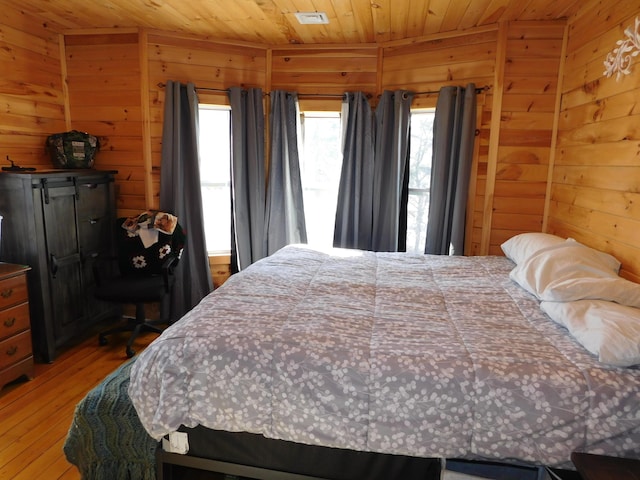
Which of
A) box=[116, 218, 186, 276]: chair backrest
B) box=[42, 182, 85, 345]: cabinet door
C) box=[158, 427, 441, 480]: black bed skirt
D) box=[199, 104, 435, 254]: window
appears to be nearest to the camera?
box=[158, 427, 441, 480]: black bed skirt

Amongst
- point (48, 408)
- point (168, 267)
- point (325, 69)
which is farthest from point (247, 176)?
point (48, 408)

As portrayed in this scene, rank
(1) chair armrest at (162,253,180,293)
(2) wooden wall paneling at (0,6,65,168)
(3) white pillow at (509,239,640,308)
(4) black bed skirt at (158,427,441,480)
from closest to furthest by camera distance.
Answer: (4) black bed skirt at (158,427,441,480), (3) white pillow at (509,239,640,308), (2) wooden wall paneling at (0,6,65,168), (1) chair armrest at (162,253,180,293)

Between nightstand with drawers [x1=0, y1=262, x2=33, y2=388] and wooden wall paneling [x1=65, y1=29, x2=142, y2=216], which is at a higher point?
wooden wall paneling [x1=65, y1=29, x2=142, y2=216]

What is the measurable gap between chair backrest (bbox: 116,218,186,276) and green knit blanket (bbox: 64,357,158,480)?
1831 mm

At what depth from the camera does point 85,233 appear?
3.26 metres

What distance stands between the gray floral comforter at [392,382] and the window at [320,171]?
2.09m

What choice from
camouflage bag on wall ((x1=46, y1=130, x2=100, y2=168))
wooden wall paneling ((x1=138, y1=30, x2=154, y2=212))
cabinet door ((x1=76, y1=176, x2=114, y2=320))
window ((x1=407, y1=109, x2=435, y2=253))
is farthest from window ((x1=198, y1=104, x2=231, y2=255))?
window ((x1=407, y1=109, x2=435, y2=253))

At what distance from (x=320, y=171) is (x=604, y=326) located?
2779 millimetres

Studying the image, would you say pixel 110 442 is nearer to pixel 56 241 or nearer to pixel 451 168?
pixel 56 241

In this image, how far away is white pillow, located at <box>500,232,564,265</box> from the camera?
2.48m

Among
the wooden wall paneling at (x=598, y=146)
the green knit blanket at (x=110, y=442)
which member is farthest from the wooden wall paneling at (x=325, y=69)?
the green knit blanket at (x=110, y=442)

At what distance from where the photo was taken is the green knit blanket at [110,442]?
5.49 feet

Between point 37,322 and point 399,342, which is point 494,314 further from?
point 37,322

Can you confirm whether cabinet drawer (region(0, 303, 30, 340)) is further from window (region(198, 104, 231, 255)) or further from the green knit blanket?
window (region(198, 104, 231, 255))
